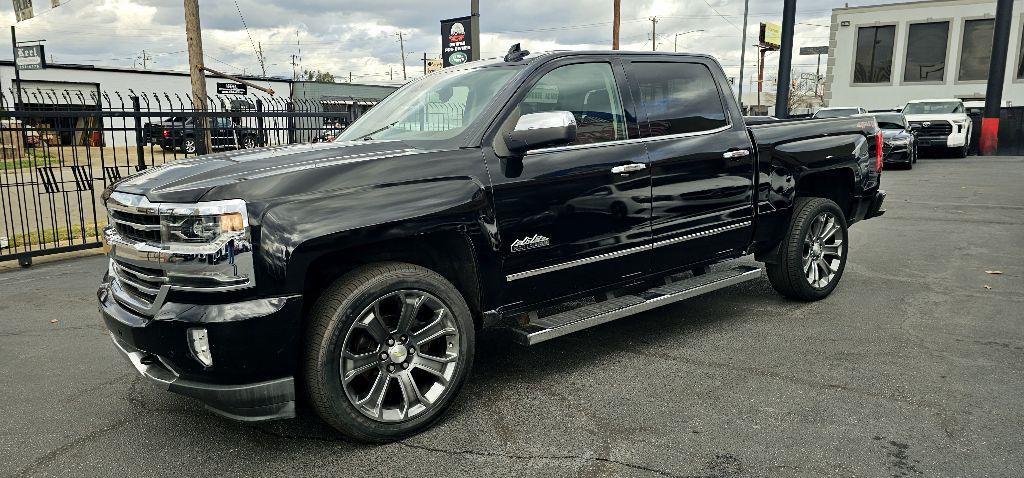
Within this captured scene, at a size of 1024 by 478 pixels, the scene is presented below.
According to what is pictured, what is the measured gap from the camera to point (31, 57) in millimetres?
21812

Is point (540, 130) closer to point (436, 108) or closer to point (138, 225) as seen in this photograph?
point (436, 108)

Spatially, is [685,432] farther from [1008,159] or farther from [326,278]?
[1008,159]

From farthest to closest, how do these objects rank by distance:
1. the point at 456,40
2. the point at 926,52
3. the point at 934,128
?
the point at 926,52 < the point at 934,128 < the point at 456,40

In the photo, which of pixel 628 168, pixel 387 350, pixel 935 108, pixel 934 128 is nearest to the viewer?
pixel 387 350

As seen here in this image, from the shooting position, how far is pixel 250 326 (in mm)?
2865

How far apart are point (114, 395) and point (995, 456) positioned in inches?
176

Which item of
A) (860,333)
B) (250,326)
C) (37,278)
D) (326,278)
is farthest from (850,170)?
(37,278)

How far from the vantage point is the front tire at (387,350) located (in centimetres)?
304

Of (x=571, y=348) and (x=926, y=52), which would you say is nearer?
(x=571, y=348)

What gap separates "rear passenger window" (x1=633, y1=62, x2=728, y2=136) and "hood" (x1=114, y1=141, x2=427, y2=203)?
1663 millimetres

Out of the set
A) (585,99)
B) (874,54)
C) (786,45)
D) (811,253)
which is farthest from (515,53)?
(874,54)

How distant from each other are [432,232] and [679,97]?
2170 millimetres

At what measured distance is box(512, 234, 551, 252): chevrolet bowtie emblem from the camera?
364 centimetres

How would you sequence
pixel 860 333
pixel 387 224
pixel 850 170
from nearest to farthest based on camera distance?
pixel 387 224 → pixel 860 333 → pixel 850 170
